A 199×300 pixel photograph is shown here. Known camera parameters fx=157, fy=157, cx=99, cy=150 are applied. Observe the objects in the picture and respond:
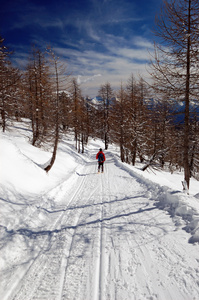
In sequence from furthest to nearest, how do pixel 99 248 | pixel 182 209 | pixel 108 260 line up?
pixel 182 209
pixel 99 248
pixel 108 260

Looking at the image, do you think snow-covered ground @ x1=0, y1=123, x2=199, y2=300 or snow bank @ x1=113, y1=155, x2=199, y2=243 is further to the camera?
snow bank @ x1=113, y1=155, x2=199, y2=243

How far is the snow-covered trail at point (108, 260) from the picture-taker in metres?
2.59

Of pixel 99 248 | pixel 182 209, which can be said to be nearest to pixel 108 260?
pixel 99 248

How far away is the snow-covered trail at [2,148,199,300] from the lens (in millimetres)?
2588

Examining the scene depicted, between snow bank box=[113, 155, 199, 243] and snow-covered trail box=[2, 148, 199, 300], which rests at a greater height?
snow bank box=[113, 155, 199, 243]

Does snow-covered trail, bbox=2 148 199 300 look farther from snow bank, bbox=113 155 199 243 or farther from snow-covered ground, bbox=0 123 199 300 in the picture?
snow bank, bbox=113 155 199 243

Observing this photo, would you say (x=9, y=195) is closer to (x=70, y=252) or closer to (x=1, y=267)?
(x=1, y=267)

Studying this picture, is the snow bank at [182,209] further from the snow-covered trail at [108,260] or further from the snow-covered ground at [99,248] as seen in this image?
the snow-covered trail at [108,260]

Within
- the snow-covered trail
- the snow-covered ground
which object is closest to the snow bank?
the snow-covered ground

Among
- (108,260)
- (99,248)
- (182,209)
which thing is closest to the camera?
(108,260)

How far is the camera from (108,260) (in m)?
3.27

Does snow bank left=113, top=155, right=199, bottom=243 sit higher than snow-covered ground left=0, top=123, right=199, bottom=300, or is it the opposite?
snow bank left=113, top=155, right=199, bottom=243

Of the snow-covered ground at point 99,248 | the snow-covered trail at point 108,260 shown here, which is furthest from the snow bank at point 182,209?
the snow-covered trail at point 108,260

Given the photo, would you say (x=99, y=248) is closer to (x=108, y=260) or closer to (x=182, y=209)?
(x=108, y=260)
